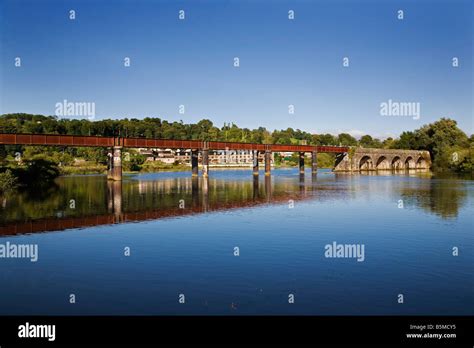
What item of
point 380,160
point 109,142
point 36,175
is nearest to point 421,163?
point 380,160

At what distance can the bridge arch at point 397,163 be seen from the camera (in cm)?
17756

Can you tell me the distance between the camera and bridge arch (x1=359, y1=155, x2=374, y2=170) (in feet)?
555

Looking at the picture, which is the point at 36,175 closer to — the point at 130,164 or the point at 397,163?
the point at 130,164

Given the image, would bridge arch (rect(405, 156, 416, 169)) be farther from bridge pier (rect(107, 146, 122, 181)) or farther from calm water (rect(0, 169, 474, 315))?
calm water (rect(0, 169, 474, 315))

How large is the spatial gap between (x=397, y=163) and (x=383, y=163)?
8286 mm

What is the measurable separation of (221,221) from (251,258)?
46.2 feet

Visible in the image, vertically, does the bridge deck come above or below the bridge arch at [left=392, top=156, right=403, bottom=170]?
above

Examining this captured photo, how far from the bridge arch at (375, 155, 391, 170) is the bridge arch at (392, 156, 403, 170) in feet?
9.61

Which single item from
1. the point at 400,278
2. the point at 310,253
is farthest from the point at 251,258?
the point at 400,278

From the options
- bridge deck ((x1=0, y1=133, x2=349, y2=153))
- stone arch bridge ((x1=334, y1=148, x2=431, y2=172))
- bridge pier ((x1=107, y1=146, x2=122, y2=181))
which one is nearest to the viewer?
bridge deck ((x1=0, y1=133, x2=349, y2=153))

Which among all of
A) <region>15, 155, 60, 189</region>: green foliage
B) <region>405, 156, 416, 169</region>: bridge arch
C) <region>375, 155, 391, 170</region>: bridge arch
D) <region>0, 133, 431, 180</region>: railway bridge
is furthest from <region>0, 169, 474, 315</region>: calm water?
<region>405, 156, 416, 169</region>: bridge arch

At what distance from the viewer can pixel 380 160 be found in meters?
179
